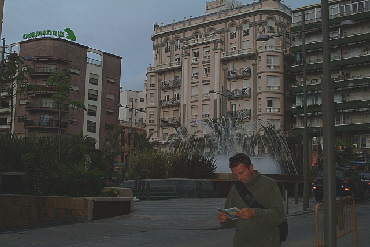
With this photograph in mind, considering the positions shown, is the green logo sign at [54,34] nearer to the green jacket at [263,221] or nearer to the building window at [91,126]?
the building window at [91,126]

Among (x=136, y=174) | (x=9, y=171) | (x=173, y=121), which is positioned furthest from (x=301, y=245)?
(x=173, y=121)

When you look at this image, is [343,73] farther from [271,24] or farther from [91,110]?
[91,110]

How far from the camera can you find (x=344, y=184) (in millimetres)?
24297

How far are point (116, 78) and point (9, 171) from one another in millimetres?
54433

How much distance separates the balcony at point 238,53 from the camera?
218 feet

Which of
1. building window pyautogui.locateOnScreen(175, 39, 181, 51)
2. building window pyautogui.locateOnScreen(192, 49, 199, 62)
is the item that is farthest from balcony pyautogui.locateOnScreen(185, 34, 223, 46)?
building window pyautogui.locateOnScreen(175, 39, 181, 51)

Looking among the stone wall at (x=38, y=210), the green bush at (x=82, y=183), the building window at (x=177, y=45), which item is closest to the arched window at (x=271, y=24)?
the building window at (x=177, y=45)

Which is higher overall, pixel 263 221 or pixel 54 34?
pixel 54 34

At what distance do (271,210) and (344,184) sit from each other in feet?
68.8

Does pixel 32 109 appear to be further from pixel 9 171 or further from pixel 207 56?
pixel 9 171

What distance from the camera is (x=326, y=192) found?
299 inches

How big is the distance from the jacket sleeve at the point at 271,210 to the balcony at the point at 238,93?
62001 mm

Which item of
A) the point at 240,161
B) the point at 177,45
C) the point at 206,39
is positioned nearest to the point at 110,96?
the point at 177,45

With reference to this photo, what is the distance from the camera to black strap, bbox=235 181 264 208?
473cm
